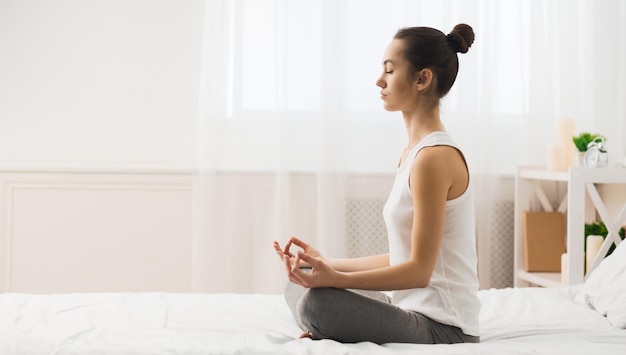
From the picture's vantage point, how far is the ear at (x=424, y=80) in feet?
5.66

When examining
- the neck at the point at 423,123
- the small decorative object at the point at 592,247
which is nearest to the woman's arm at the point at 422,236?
the neck at the point at 423,123

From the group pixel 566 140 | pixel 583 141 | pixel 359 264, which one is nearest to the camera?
pixel 359 264

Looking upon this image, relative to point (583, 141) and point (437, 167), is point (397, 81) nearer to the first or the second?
point (437, 167)

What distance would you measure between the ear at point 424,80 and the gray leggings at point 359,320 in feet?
1.56

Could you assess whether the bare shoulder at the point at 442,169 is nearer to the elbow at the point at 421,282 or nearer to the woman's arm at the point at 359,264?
the elbow at the point at 421,282

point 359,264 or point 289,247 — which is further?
point 359,264

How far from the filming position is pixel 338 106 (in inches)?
125

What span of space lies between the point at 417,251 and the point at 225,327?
472 mm

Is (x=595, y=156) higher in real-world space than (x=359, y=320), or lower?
higher

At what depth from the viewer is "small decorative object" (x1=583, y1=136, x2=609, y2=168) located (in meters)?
2.85

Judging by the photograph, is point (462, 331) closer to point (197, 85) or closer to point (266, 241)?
point (266, 241)

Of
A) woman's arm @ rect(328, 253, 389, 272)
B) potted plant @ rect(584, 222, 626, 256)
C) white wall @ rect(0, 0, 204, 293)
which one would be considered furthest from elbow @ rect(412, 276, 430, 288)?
white wall @ rect(0, 0, 204, 293)

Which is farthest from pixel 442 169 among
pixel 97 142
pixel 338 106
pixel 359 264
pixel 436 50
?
pixel 97 142

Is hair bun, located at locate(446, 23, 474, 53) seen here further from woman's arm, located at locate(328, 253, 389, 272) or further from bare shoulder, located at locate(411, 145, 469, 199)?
woman's arm, located at locate(328, 253, 389, 272)
